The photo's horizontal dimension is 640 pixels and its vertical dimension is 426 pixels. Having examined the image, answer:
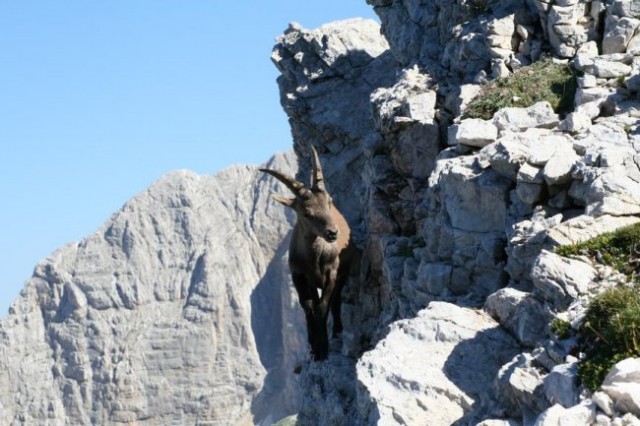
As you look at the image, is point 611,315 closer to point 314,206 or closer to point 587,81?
point 587,81

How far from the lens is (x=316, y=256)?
70.7 feet

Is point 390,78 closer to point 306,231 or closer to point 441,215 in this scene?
point 306,231

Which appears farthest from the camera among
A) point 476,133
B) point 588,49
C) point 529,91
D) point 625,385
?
point 588,49

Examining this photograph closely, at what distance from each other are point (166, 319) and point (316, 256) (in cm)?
5531

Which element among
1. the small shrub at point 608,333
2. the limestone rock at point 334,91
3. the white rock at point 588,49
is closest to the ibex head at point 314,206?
the limestone rock at point 334,91

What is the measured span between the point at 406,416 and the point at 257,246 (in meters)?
69.3

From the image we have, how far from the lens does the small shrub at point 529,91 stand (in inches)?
790

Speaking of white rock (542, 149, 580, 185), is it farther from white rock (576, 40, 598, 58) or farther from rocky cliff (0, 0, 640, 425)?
white rock (576, 40, 598, 58)

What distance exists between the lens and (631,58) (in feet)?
66.8

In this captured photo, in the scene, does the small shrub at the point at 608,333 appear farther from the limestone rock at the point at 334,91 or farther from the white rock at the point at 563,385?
the limestone rock at the point at 334,91

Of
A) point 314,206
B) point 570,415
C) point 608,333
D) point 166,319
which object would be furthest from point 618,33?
point 166,319

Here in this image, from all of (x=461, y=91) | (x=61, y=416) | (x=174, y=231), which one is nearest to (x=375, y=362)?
(x=461, y=91)

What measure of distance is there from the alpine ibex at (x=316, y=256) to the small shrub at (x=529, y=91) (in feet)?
10.9

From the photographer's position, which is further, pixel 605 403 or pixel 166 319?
pixel 166 319
